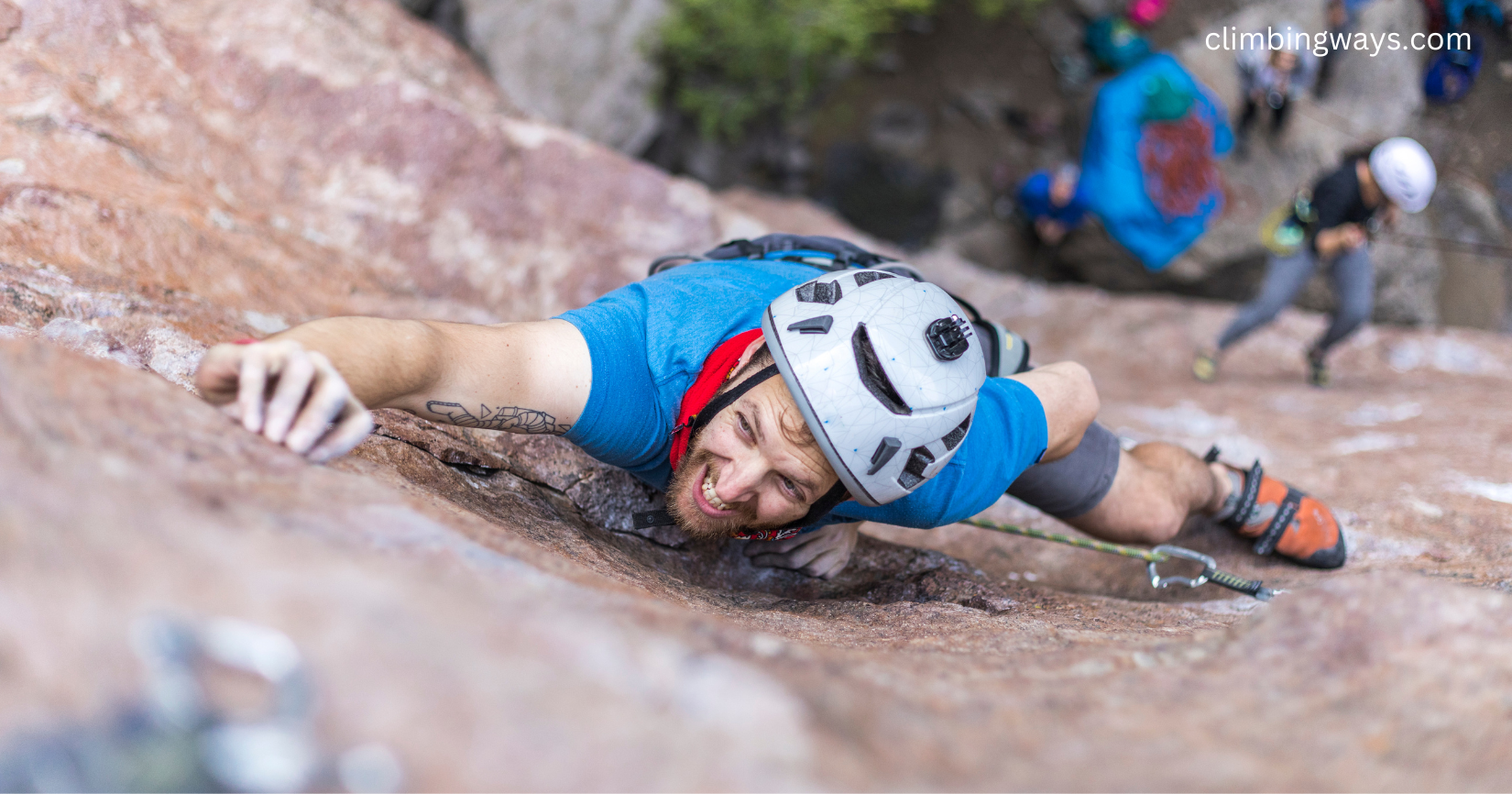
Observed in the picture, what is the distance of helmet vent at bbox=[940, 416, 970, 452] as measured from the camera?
7.71 ft

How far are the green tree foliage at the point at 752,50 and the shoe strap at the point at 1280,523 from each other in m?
5.52

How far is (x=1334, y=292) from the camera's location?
19.9 feet

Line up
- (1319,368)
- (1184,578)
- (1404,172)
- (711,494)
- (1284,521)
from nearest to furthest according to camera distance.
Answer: (711,494) < (1184,578) < (1284,521) < (1404,172) < (1319,368)

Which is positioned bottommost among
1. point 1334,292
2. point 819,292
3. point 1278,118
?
point 819,292

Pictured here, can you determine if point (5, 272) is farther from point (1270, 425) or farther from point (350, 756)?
point (1270, 425)

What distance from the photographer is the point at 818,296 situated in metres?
2.43

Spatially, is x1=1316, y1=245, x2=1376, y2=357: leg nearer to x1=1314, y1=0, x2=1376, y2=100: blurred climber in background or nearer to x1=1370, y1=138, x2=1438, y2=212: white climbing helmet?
x1=1370, y1=138, x2=1438, y2=212: white climbing helmet

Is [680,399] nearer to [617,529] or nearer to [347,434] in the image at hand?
[617,529]

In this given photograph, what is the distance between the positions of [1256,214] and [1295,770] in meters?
8.72

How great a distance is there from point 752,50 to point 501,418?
21.1 ft

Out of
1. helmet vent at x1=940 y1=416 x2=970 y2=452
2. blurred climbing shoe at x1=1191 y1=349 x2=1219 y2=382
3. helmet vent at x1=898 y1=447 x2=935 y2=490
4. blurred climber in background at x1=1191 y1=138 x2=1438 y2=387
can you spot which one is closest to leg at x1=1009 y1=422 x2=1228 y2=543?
helmet vent at x1=940 y1=416 x2=970 y2=452

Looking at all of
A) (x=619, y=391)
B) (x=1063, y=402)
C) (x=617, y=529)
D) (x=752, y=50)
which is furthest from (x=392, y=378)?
(x=752, y=50)

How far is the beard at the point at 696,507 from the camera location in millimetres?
2438

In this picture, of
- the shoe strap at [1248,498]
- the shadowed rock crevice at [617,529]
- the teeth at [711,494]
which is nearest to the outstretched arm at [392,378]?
the shadowed rock crevice at [617,529]
